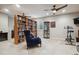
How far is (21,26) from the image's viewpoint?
3092 millimetres

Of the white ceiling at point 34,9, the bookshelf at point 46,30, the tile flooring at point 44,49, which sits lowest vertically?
the tile flooring at point 44,49

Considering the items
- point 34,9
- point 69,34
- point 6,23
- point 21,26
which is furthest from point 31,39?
point 69,34

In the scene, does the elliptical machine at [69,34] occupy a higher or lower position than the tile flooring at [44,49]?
higher

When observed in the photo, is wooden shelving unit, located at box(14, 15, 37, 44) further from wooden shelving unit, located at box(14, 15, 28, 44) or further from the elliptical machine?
the elliptical machine

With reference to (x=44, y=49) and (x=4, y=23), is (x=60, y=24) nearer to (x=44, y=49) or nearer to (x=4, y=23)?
(x=44, y=49)

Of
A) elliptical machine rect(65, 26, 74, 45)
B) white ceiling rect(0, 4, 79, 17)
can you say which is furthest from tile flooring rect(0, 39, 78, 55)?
white ceiling rect(0, 4, 79, 17)

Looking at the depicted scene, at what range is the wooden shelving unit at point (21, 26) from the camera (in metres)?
2.98

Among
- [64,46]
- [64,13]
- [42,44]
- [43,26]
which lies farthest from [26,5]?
[64,46]

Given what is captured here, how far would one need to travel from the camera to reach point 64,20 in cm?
A: 305

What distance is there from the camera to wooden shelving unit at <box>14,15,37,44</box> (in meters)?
2.98

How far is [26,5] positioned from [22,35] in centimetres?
105

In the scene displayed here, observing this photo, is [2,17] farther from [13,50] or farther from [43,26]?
[43,26]

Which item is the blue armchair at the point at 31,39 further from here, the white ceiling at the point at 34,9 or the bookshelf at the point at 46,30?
the white ceiling at the point at 34,9

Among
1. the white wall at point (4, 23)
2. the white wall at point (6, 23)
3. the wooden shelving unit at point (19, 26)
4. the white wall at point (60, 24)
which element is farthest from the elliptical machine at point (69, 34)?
the white wall at point (4, 23)
